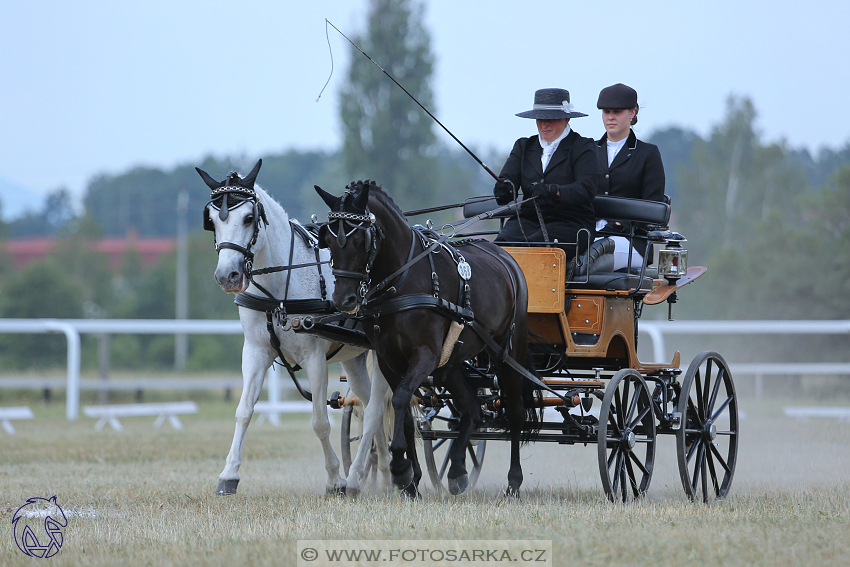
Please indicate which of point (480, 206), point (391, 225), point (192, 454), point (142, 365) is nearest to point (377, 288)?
point (391, 225)

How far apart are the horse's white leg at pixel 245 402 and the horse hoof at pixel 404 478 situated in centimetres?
113

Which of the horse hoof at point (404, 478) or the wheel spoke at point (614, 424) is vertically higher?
the wheel spoke at point (614, 424)

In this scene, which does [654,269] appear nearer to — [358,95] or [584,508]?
[584,508]

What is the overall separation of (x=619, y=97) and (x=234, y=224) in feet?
9.67

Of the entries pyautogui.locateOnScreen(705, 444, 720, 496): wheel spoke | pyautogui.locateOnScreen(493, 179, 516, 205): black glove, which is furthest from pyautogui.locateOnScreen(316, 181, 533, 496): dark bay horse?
pyautogui.locateOnScreen(705, 444, 720, 496): wheel spoke

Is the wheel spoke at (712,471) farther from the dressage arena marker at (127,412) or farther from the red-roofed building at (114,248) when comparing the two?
the red-roofed building at (114,248)

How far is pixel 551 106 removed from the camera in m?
6.82

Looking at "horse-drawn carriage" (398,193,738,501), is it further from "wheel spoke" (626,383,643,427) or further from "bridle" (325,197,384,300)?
"bridle" (325,197,384,300)

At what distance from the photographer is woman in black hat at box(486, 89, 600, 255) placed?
6621 millimetres

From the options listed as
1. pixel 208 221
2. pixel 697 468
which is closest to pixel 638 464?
pixel 697 468

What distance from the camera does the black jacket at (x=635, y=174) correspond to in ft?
23.5

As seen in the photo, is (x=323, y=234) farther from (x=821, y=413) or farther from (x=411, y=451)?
(x=821, y=413)

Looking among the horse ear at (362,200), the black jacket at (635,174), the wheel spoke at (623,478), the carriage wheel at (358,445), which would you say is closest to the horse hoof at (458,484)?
the wheel spoke at (623,478)

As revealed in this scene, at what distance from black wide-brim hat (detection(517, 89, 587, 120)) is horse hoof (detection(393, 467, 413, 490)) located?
2.46 metres
